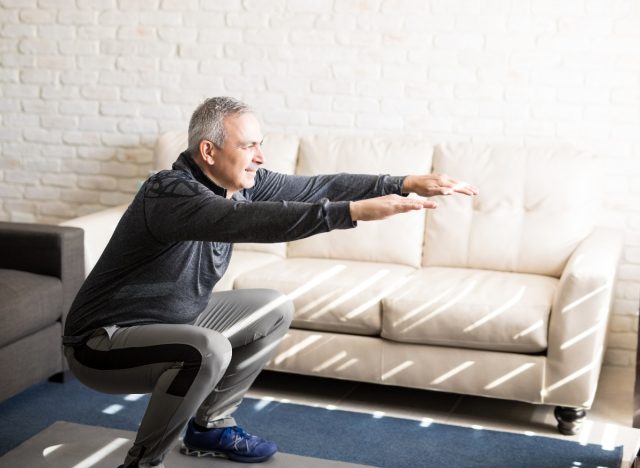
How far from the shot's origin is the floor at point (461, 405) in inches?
119

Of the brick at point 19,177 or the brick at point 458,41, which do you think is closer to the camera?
the brick at point 458,41

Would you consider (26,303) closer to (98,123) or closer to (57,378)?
(57,378)

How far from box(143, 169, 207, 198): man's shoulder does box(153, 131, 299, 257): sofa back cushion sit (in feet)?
4.88

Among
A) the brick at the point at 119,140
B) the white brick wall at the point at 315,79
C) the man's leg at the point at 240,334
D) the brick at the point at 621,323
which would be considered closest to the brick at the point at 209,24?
the white brick wall at the point at 315,79

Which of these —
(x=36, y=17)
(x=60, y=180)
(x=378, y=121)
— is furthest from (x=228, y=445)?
(x=36, y=17)

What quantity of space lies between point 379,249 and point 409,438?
0.89 m

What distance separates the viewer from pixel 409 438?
9.55 ft

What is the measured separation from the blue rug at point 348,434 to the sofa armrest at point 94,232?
497 millimetres

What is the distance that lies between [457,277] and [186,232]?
143 cm

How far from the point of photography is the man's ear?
235 centimetres

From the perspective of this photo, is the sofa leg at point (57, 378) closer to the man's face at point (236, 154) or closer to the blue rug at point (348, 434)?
the blue rug at point (348, 434)

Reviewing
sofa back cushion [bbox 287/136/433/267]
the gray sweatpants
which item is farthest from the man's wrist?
sofa back cushion [bbox 287/136/433/267]

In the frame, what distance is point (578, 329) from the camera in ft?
9.50

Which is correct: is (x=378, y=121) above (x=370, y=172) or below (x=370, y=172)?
above
